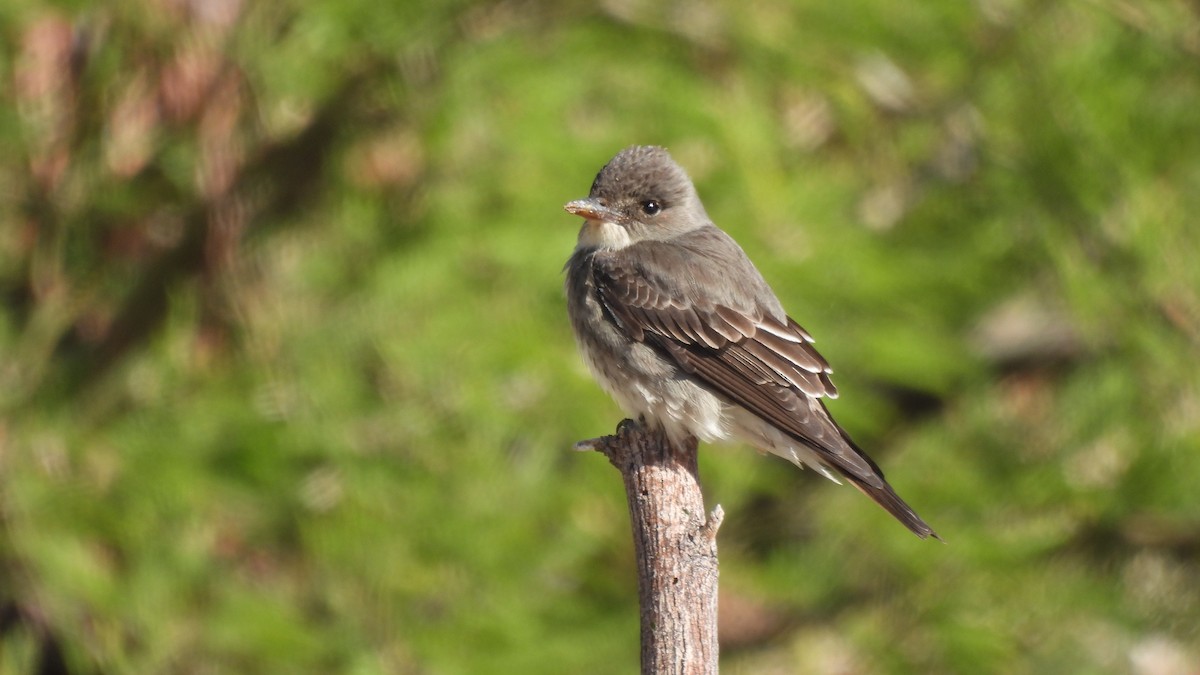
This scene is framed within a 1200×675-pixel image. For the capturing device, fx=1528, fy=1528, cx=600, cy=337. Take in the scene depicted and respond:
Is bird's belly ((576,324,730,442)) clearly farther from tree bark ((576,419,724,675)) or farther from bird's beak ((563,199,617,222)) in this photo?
tree bark ((576,419,724,675))

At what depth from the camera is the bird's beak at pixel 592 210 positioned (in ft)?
15.9

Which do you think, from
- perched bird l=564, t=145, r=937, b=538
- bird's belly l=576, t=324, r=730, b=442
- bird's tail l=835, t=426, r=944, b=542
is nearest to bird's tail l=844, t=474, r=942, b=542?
bird's tail l=835, t=426, r=944, b=542

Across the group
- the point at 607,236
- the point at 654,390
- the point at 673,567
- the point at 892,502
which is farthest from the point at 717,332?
the point at 673,567

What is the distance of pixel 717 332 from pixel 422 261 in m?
2.02

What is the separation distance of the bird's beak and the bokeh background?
1.44m

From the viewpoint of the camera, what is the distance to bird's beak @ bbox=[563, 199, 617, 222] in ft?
15.9

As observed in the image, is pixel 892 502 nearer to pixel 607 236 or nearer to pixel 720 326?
pixel 720 326

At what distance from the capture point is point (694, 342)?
471 cm

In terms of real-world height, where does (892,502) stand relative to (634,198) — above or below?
below

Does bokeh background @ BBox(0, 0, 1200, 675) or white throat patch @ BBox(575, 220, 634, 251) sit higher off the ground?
bokeh background @ BBox(0, 0, 1200, 675)

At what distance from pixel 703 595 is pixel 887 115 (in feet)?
15.2

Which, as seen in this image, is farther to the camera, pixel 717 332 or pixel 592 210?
pixel 592 210

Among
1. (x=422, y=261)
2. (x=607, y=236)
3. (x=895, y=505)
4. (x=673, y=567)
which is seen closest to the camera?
(x=673, y=567)

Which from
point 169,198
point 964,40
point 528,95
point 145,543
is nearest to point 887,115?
point 964,40
